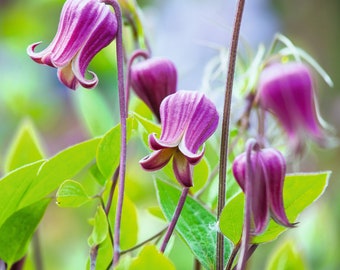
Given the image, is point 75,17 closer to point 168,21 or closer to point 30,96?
point 30,96

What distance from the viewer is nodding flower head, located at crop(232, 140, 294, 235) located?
20.7 inches

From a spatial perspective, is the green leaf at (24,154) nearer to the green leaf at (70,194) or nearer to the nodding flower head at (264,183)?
the green leaf at (70,194)

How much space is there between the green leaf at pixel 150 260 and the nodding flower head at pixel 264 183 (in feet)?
0.25

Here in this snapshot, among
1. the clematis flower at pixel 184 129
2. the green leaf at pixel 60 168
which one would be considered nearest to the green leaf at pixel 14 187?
the green leaf at pixel 60 168

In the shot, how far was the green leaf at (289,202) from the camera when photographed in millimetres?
554

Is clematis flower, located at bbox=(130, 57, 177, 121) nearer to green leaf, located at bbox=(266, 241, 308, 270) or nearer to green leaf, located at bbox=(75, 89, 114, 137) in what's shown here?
green leaf, located at bbox=(75, 89, 114, 137)

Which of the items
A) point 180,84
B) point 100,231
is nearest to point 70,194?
point 100,231

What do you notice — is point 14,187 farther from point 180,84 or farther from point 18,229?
point 180,84

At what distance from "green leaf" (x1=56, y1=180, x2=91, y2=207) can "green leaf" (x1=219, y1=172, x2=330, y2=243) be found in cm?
12

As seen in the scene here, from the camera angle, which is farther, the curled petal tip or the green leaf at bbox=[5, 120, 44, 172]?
the green leaf at bbox=[5, 120, 44, 172]

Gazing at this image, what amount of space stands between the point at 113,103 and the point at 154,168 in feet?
5.87

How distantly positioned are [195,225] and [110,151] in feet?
0.30

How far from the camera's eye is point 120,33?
0.56 m

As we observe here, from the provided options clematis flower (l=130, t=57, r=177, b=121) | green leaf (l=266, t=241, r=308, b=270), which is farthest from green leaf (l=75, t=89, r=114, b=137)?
green leaf (l=266, t=241, r=308, b=270)
